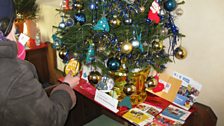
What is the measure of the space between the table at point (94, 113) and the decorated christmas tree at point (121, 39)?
0.68ft

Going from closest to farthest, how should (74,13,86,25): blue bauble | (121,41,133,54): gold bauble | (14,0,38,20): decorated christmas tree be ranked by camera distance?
(121,41,133,54): gold bauble → (74,13,86,25): blue bauble → (14,0,38,20): decorated christmas tree

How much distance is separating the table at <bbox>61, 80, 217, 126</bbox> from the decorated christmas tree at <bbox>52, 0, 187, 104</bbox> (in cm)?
21

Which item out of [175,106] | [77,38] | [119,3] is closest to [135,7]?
[119,3]

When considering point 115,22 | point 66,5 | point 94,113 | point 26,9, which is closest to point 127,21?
point 115,22

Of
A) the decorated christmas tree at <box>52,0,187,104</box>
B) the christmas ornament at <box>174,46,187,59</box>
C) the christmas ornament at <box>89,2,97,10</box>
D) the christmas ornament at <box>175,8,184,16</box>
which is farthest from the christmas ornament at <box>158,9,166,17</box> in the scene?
the christmas ornament at <box>89,2,97,10</box>

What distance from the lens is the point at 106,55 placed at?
1209 millimetres

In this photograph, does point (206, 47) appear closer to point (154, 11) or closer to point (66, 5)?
point (154, 11)

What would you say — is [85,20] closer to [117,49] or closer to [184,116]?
[117,49]

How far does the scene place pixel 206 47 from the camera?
1222mm

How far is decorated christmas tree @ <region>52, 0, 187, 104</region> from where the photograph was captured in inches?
44.2

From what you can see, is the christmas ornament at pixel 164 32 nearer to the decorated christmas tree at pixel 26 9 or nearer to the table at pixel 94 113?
the table at pixel 94 113

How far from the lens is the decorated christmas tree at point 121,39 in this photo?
1122 mm

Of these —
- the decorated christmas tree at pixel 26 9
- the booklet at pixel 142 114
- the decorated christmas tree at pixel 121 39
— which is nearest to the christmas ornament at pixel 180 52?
the decorated christmas tree at pixel 121 39

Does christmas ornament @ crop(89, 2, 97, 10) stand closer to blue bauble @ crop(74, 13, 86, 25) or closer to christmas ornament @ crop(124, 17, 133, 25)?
blue bauble @ crop(74, 13, 86, 25)
